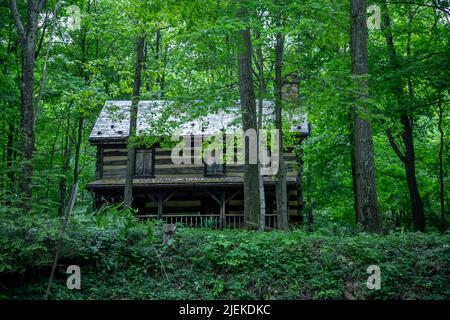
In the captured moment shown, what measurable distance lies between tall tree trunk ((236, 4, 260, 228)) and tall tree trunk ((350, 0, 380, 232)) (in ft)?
10.3

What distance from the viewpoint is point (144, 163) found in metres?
23.5

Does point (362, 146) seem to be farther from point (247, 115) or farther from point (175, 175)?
point (175, 175)

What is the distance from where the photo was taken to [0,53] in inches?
664

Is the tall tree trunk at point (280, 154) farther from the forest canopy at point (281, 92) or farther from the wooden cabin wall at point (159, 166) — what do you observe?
the wooden cabin wall at point (159, 166)

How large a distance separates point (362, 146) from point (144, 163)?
592 inches

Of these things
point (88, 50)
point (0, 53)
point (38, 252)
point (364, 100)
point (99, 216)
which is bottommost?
point (38, 252)

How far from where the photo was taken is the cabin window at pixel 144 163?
2325 centimetres

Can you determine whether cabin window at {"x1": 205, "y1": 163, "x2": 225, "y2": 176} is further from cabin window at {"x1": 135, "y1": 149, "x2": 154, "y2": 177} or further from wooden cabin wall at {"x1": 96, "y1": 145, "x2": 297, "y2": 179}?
cabin window at {"x1": 135, "y1": 149, "x2": 154, "y2": 177}

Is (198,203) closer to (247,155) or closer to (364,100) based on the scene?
(247,155)

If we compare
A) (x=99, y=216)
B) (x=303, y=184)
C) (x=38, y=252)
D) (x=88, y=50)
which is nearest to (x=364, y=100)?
(x=99, y=216)

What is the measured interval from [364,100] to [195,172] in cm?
1457

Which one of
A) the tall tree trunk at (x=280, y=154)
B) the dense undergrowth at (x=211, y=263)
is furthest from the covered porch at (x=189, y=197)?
the dense undergrowth at (x=211, y=263)

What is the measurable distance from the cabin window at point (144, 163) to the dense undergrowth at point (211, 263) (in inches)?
516
